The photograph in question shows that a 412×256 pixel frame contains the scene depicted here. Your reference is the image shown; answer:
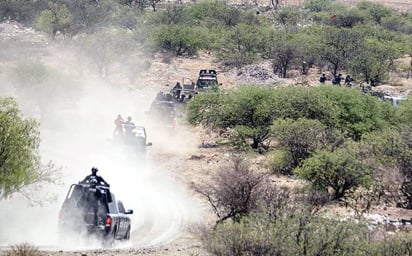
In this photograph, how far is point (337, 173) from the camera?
25.2 m

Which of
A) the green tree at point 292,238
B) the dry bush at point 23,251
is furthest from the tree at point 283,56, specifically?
the dry bush at point 23,251

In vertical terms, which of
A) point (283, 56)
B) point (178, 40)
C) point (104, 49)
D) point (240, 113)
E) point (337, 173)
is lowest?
point (337, 173)

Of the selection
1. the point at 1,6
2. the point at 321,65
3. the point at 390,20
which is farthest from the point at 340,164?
the point at 390,20

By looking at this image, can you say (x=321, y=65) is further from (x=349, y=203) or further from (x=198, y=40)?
(x=349, y=203)

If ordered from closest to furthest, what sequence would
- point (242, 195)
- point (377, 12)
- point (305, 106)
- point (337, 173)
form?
point (242, 195)
point (337, 173)
point (305, 106)
point (377, 12)

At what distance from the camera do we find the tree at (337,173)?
2503 centimetres

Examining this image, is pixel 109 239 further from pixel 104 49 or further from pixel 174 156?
pixel 104 49

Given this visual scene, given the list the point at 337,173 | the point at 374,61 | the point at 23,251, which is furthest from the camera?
the point at 374,61

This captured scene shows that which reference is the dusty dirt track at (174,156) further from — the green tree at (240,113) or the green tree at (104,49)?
the green tree at (104,49)

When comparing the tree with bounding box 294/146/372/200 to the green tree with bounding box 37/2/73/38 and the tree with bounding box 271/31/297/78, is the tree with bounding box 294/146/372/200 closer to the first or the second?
the tree with bounding box 271/31/297/78

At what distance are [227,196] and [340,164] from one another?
576cm

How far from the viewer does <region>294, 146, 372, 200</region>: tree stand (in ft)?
82.1

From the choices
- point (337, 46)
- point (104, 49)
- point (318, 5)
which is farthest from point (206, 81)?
point (318, 5)

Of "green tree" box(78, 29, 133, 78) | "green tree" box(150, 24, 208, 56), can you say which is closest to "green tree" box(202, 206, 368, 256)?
"green tree" box(78, 29, 133, 78)
